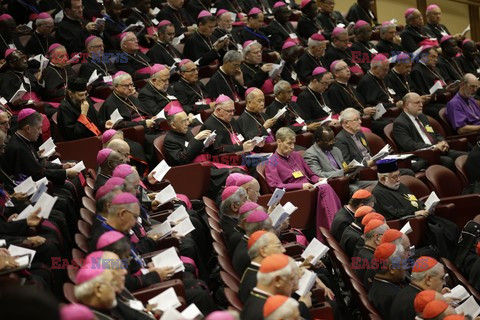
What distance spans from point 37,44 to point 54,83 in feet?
3.02

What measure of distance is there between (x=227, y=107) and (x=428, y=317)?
286cm

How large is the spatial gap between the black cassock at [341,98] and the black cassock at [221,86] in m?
0.91

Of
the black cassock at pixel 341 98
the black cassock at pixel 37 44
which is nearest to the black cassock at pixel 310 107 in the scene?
the black cassock at pixel 341 98

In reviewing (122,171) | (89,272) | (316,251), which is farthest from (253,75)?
(89,272)

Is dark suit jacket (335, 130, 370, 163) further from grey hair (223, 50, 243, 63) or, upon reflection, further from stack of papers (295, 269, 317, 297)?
stack of papers (295, 269, 317, 297)

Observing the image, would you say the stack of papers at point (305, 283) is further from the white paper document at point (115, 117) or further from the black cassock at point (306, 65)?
the black cassock at point (306, 65)

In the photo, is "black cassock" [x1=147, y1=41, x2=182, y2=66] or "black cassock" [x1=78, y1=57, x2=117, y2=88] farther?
"black cassock" [x1=147, y1=41, x2=182, y2=66]

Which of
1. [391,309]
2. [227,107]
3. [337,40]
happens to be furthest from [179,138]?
[337,40]

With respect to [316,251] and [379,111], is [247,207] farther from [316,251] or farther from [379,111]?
[379,111]

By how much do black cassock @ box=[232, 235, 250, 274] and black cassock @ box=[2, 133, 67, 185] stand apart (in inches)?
56.3

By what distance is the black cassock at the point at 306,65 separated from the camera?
8273 mm

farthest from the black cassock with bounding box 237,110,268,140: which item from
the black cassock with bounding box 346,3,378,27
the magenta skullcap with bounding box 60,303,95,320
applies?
the magenta skullcap with bounding box 60,303,95,320

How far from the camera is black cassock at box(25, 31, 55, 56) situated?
7539mm

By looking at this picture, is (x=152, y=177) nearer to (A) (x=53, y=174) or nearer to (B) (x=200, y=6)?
(A) (x=53, y=174)
